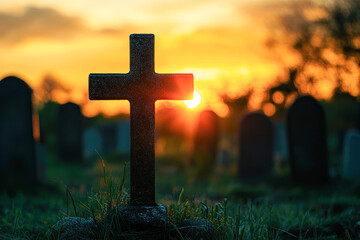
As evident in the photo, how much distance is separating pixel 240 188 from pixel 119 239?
5002 millimetres

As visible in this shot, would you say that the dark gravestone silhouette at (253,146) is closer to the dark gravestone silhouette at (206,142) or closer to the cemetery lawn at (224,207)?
the cemetery lawn at (224,207)

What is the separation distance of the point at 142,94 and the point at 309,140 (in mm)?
5438

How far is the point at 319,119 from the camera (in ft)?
26.0

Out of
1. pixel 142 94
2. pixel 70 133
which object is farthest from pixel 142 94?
pixel 70 133

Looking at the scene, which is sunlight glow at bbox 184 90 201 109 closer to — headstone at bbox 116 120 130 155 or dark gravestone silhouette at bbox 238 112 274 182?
dark gravestone silhouette at bbox 238 112 274 182

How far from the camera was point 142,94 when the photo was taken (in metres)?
3.53

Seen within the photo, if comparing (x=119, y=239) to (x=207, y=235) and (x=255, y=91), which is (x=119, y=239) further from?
(x=255, y=91)

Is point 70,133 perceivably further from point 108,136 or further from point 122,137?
point 108,136

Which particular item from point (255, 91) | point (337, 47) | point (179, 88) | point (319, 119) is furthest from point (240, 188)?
point (255, 91)

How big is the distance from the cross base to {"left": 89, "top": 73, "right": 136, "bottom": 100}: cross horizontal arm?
1.04 metres

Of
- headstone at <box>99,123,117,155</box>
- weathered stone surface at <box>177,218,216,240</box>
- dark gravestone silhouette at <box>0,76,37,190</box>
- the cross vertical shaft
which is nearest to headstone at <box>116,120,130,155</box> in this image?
headstone at <box>99,123,117,155</box>

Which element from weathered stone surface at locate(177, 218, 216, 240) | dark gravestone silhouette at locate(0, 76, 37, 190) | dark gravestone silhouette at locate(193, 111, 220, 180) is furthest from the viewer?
dark gravestone silhouette at locate(193, 111, 220, 180)

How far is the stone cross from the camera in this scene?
346 centimetres

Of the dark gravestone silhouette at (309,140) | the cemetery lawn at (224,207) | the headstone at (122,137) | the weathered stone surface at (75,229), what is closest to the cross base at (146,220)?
the cemetery lawn at (224,207)
